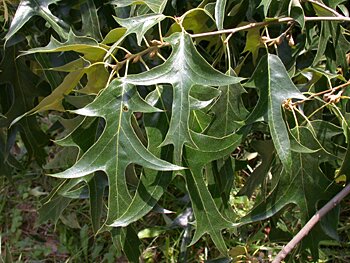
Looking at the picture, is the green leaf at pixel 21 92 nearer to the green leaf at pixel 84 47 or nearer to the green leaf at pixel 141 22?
the green leaf at pixel 84 47

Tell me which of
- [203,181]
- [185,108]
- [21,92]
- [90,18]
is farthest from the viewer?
[21,92]

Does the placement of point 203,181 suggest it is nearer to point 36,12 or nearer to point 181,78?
point 181,78

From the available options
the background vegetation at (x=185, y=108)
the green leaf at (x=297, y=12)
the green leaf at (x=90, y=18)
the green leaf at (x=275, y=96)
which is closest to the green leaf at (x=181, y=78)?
the background vegetation at (x=185, y=108)

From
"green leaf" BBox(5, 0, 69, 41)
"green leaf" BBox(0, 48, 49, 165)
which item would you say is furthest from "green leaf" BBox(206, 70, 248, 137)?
"green leaf" BBox(0, 48, 49, 165)

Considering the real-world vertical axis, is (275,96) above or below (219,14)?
below

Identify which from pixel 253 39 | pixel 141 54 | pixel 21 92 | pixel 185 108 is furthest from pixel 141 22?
Answer: pixel 21 92

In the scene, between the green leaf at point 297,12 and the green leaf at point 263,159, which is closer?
the green leaf at point 297,12

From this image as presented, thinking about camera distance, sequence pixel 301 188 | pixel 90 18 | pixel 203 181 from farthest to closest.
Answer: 1. pixel 90 18
2. pixel 301 188
3. pixel 203 181
